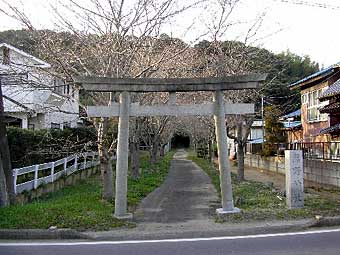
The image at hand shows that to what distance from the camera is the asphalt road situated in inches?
300

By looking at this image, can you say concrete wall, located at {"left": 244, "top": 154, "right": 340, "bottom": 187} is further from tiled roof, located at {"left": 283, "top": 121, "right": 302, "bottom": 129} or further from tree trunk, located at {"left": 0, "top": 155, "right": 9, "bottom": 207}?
tree trunk, located at {"left": 0, "top": 155, "right": 9, "bottom": 207}

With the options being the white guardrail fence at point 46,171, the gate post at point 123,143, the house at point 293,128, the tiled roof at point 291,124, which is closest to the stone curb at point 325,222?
the gate post at point 123,143

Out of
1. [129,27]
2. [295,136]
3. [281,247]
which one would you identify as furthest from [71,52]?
[295,136]

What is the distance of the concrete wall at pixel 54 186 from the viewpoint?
1502cm

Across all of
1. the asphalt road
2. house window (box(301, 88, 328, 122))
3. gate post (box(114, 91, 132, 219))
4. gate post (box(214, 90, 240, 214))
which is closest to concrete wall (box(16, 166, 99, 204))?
gate post (box(114, 91, 132, 219))

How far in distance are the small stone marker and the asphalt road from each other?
2456 millimetres

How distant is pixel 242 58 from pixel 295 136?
20.2 m

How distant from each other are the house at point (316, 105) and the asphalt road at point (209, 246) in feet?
58.1

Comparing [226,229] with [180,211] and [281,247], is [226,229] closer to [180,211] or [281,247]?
[281,247]

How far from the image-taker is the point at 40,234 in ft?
30.1

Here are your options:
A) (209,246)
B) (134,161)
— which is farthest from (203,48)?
(209,246)

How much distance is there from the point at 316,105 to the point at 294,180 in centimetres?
1894

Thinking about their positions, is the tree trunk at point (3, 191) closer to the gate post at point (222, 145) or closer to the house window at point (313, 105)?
the gate post at point (222, 145)

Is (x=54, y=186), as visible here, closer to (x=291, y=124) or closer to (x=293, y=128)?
(x=293, y=128)
